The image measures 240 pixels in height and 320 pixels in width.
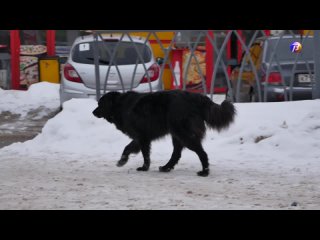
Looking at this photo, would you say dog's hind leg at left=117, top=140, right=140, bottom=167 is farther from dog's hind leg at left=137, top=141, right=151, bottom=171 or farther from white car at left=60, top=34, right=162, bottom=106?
white car at left=60, top=34, right=162, bottom=106

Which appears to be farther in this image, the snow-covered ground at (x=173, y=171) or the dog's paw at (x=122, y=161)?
the dog's paw at (x=122, y=161)

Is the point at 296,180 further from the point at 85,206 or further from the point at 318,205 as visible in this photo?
the point at 85,206

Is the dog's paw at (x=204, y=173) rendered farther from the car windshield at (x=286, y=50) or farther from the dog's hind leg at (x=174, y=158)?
the car windshield at (x=286, y=50)

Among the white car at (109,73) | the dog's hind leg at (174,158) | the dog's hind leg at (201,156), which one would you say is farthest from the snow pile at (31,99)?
the dog's hind leg at (201,156)

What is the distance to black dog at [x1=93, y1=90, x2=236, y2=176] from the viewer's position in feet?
23.3

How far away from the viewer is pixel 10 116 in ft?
43.1

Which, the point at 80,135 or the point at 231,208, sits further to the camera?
the point at 80,135

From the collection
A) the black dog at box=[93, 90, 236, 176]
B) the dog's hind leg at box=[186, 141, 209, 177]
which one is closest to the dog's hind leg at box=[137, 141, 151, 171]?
the black dog at box=[93, 90, 236, 176]

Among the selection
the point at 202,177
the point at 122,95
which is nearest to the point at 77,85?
the point at 122,95

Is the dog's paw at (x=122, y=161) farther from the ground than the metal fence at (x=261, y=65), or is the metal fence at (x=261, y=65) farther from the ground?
the metal fence at (x=261, y=65)

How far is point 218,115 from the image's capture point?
7.12 metres

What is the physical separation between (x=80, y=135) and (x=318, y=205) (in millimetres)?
4915

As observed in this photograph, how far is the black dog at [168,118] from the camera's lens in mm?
7090

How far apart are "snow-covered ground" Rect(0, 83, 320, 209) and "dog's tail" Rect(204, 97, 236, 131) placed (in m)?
0.55
